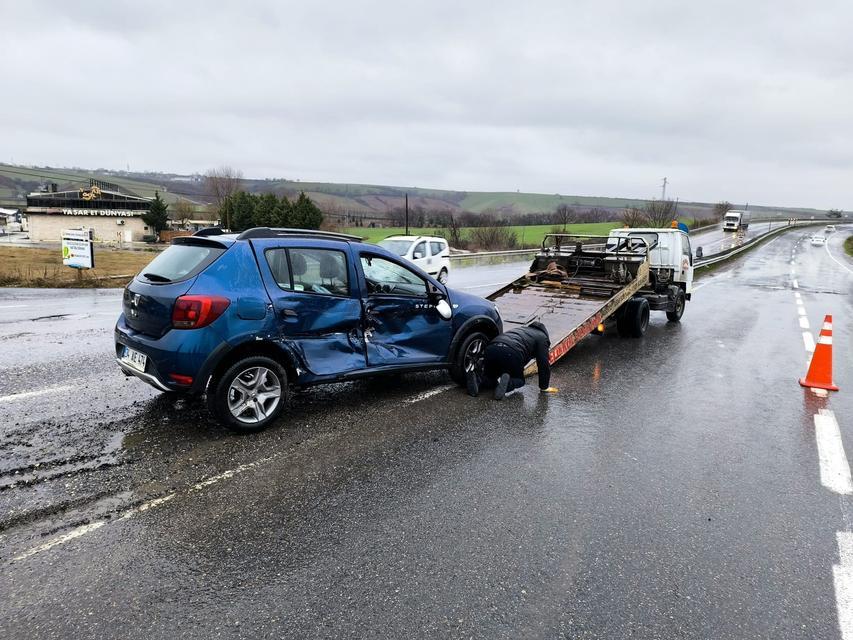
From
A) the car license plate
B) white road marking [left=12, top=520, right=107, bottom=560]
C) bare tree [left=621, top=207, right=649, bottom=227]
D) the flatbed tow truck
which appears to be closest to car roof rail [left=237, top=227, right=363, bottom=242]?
the car license plate

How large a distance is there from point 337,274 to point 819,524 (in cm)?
433

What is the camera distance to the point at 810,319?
13305mm

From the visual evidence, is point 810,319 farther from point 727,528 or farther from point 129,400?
point 129,400

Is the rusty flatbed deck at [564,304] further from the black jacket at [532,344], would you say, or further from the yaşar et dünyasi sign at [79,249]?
the yaşar et dünyasi sign at [79,249]

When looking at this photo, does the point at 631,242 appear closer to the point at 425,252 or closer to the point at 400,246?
the point at 425,252

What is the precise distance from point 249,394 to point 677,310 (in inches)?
412

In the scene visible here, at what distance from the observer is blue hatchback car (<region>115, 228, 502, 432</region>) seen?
14.8 ft

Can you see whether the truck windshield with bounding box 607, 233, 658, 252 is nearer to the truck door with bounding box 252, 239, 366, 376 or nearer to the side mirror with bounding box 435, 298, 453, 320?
the side mirror with bounding box 435, 298, 453, 320

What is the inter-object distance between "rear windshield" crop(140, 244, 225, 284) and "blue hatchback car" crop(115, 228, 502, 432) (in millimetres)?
12

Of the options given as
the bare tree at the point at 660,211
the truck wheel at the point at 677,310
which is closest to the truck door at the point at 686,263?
the truck wheel at the point at 677,310

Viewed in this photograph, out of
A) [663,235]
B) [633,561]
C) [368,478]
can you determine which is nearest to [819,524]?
[633,561]

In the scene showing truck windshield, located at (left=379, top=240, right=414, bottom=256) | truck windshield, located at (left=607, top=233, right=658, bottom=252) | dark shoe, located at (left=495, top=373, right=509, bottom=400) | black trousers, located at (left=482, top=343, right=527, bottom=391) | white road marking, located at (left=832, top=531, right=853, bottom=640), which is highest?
truck windshield, located at (left=607, top=233, right=658, bottom=252)

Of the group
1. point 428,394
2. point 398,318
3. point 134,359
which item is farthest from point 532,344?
point 134,359

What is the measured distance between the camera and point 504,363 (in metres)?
6.20
